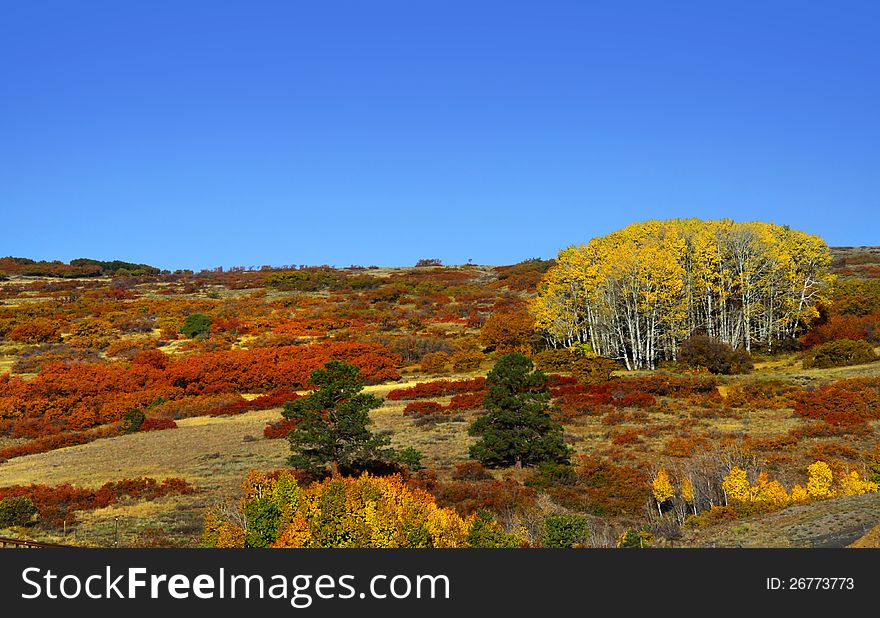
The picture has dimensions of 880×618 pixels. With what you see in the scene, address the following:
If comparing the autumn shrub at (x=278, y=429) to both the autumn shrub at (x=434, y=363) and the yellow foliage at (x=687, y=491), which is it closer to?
the autumn shrub at (x=434, y=363)

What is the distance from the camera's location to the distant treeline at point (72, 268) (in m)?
103

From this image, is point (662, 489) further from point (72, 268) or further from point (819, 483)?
point (72, 268)

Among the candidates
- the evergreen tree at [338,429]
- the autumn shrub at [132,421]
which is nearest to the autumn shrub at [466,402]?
the evergreen tree at [338,429]

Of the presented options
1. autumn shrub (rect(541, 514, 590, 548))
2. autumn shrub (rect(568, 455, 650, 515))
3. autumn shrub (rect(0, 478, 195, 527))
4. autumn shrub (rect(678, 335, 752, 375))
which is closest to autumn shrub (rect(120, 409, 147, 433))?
autumn shrub (rect(0, 478, 195, 527))

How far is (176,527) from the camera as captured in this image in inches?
762

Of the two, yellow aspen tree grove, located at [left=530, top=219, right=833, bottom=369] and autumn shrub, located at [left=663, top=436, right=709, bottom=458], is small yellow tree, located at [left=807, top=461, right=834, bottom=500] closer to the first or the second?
autumn shrub, located at [left=663, top=436, right=709, bottom=458]

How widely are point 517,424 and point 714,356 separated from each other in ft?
70.6

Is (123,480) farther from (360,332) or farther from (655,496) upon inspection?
(360,332)

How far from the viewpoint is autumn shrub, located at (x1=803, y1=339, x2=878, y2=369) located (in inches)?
1654

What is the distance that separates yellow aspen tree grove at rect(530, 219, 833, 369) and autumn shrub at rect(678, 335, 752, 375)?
1.52m

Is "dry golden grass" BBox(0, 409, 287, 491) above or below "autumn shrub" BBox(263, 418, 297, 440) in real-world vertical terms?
below

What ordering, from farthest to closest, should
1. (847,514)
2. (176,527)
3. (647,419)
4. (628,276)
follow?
(628,276) < (647,419) < (176,527) < (847,514)
